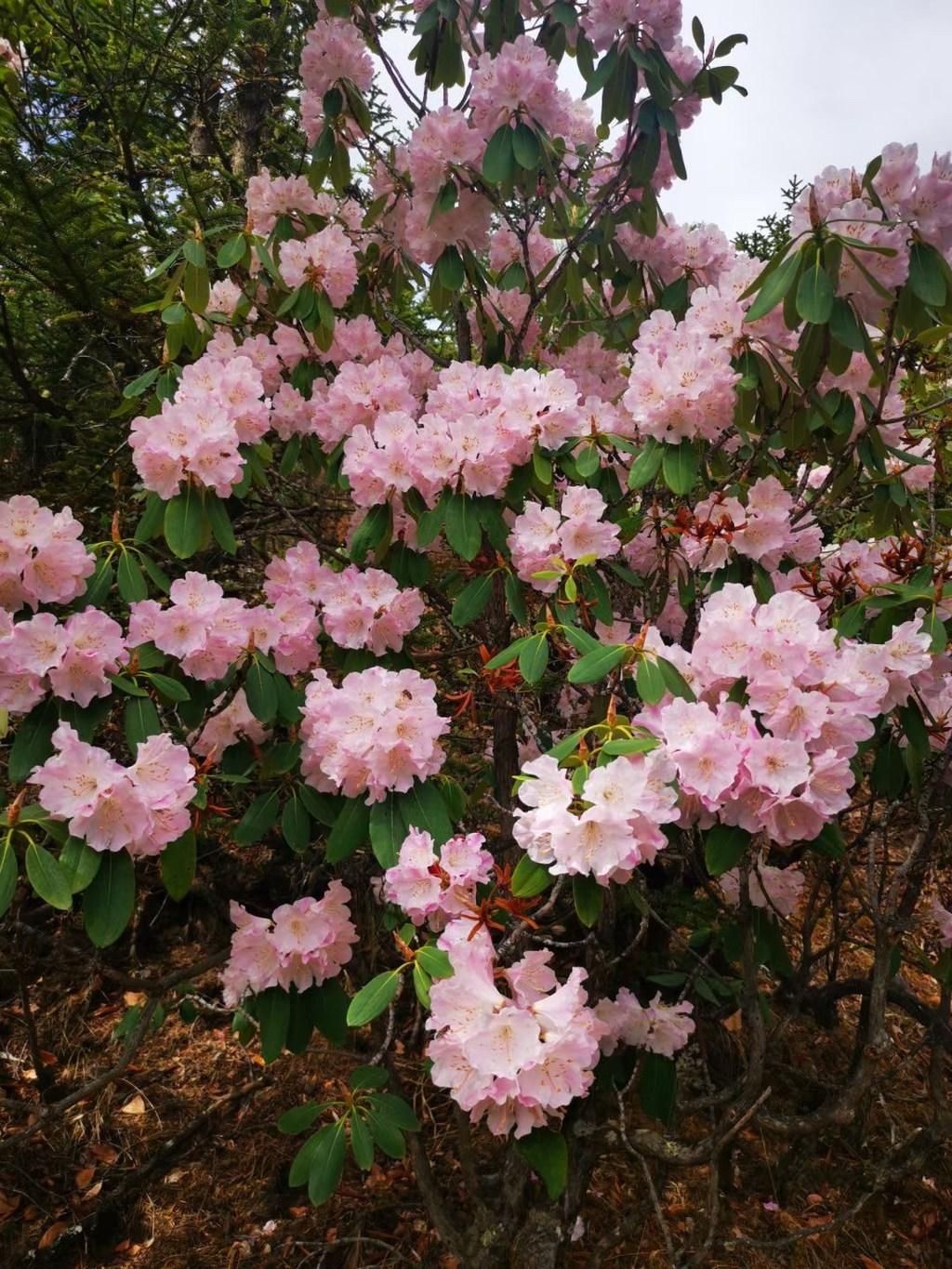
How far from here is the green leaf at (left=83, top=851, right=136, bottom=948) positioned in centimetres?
111

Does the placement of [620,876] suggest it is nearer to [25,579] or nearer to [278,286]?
[25,579]

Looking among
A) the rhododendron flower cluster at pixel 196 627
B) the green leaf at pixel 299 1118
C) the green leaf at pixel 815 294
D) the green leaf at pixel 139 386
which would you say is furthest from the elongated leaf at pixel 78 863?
the green leaf at pixel 815 294

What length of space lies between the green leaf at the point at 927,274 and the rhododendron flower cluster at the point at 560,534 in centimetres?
63

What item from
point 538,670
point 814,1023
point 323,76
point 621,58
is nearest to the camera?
point 538,670

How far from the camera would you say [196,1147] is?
7.00 feet

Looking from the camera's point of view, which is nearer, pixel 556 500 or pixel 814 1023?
pixel 556 500

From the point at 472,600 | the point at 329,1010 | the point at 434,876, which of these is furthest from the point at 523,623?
the point at 329,1010

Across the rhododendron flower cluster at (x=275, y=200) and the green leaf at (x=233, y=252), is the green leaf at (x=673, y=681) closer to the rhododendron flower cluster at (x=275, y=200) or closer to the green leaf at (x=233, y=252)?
the green leaf at (x=233, y=252)

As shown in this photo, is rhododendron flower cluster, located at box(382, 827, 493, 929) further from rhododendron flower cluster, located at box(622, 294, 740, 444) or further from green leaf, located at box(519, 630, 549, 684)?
rhododendron flower cluster, located at box(622, 294, 740, 444)

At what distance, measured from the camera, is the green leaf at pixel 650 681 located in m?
1.11

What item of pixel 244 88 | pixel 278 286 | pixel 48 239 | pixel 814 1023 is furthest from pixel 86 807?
pixel 244 88

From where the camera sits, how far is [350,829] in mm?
1357

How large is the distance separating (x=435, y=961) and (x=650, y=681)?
0.49m

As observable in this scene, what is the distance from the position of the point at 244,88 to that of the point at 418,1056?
3.72 metres
